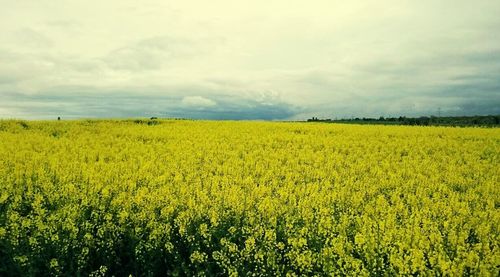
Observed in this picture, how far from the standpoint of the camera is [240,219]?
8.30 m

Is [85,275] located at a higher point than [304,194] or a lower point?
lower

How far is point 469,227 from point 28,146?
1705 cm

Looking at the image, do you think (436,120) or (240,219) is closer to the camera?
(240,219)

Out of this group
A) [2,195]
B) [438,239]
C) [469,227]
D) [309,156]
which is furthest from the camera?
[309,156]

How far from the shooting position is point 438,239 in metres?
6.89

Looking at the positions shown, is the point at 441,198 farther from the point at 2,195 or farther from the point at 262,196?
the point at 2,195

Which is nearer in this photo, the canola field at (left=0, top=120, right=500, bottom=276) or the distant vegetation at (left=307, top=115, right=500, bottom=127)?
the canola field at (left=0, top=120, right=500, bottom=276)

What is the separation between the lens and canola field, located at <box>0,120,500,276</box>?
21.5 feet

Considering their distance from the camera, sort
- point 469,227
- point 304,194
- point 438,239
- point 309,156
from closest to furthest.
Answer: point 438,239 → point 469,227 → point 304,194 → point 309,156

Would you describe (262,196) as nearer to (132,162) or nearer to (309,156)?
(132,162)

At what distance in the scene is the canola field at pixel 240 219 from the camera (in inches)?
258

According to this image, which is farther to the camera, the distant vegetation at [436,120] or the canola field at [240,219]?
the distant vegetation at [436,120]

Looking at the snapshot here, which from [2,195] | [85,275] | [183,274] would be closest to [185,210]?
[183,274]

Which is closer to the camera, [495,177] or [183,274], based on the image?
[183,274]
